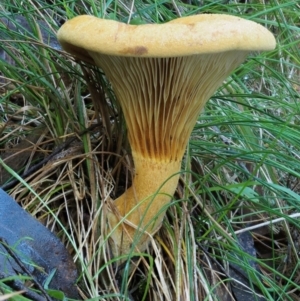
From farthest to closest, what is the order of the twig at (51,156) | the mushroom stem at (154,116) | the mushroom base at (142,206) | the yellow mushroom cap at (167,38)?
the twig at (51,156)
the mushroom base at (142,206)
the mushroom stem at (154,116)
the yellow mushroom cap at (167,38)

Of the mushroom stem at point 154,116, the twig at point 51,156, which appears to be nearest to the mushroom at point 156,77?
the mushroom stem at point 154,116

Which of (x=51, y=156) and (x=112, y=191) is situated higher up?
(x=51, y=156)

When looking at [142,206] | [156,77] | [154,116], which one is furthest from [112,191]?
[156,77]

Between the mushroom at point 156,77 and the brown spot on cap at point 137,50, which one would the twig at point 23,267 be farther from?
the brown spot on cap at point 137,50

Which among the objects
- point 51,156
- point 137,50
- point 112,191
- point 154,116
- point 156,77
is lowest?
point 112,191

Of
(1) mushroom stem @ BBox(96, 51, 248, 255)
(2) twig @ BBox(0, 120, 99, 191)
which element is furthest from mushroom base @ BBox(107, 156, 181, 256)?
(2) twig @ BBox(0, 120, 99, 191)

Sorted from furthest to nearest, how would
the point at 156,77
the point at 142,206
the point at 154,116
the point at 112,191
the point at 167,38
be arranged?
the point at 112,191 → the point at 142,206 → the point at 154,116 → the point at 156,77 → the point at 167,38

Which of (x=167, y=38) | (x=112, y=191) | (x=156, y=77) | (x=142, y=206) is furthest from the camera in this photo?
(x=112, y=191)

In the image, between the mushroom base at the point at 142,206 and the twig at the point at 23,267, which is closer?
the twig at the point at 23,267

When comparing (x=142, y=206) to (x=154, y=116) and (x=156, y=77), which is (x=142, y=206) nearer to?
(x=154, y=116)

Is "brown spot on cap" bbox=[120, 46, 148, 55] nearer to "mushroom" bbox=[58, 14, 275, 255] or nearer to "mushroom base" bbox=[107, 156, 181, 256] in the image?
"mushroom" bbox=[58, 14, 275, 255]
